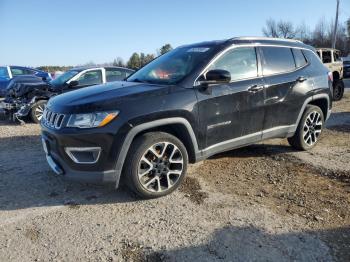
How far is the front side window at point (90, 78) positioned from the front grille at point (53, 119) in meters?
5.45

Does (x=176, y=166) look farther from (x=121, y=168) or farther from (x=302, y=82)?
(x=302, y=82)

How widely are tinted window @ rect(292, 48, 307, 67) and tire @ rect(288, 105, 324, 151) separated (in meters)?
0.70

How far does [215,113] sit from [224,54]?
843 mm

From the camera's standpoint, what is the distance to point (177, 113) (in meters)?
4.19

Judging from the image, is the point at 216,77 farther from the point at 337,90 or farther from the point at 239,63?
the point at 337,90

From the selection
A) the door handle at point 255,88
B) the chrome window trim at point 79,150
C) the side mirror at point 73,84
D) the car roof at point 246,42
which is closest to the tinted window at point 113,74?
the side mirror at point 73,84

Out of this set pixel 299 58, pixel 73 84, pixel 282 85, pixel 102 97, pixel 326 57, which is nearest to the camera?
pixel 102 97

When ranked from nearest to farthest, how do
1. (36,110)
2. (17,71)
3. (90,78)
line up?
(36,110), (90,78), (17,71)

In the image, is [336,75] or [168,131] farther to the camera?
[336,75]

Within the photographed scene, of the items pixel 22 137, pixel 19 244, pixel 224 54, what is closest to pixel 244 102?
pixel 224 54

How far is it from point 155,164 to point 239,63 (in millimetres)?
1880

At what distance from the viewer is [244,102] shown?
481 cm

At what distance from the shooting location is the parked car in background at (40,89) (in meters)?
9.33

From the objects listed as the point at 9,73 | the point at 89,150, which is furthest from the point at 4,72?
the point at 89,150
